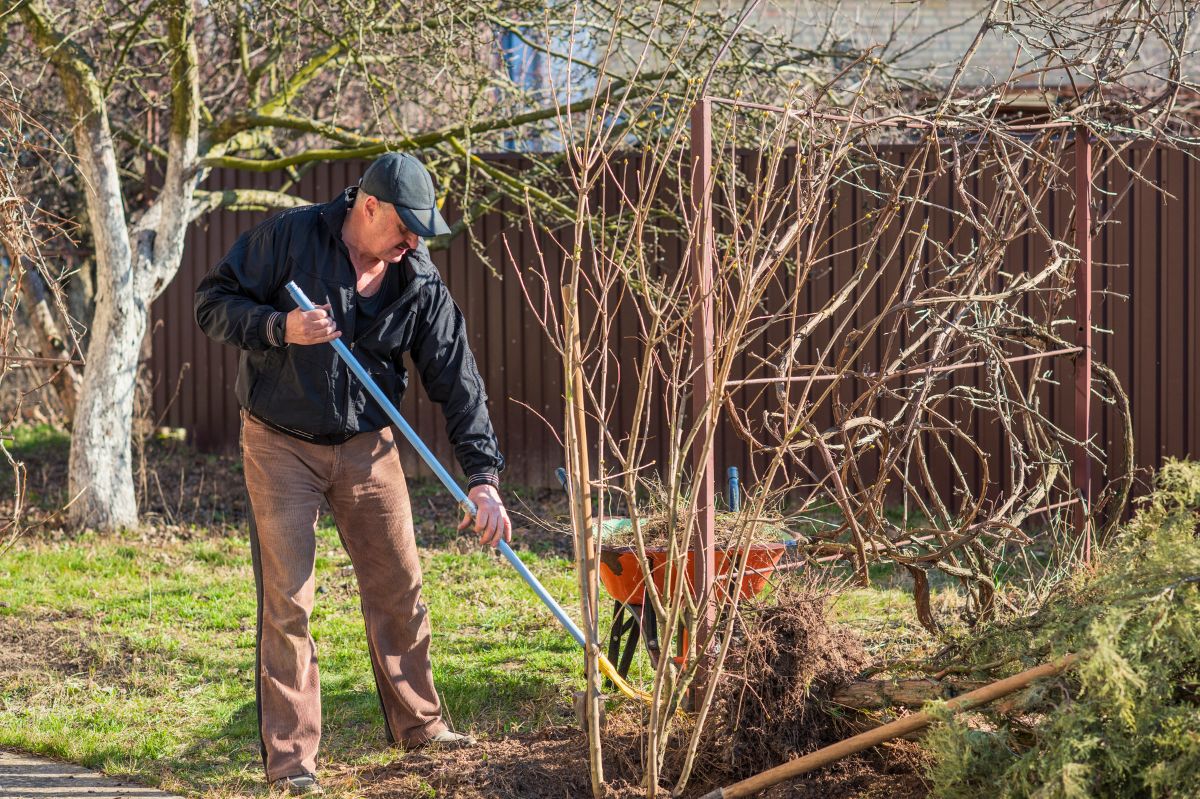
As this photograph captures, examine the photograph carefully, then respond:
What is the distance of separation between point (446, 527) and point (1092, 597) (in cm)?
505

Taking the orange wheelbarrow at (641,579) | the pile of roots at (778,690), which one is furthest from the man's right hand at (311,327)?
the pile of roots at (778,690)

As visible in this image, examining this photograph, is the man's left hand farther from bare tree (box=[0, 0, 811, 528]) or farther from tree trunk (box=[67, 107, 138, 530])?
tree trunk (box=[67, 107, 138, 530])

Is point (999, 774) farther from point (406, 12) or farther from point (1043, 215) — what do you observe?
point (406, 12)

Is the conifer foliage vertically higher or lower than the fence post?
lower

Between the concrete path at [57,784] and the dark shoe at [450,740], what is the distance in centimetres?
79

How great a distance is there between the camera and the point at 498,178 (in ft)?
25.7

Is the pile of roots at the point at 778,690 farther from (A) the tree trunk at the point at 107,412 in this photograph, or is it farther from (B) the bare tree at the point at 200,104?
(A) the tree trunk at the point at 107,412

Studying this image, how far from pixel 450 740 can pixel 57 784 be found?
46.9 inches

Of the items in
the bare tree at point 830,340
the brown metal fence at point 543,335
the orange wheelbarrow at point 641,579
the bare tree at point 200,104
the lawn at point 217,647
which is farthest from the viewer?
the brown metal fence at point 543,335

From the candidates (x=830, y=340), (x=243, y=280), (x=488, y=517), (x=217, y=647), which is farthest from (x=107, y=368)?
(x=830, y=340)

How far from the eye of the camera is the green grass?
411 cm

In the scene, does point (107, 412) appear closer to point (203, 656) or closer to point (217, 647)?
point (217, 647)

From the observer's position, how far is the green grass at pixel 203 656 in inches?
162

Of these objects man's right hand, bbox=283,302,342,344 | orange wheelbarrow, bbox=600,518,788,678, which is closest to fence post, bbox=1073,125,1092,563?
orange wheelbarrow, bbox=600,518,788,678
